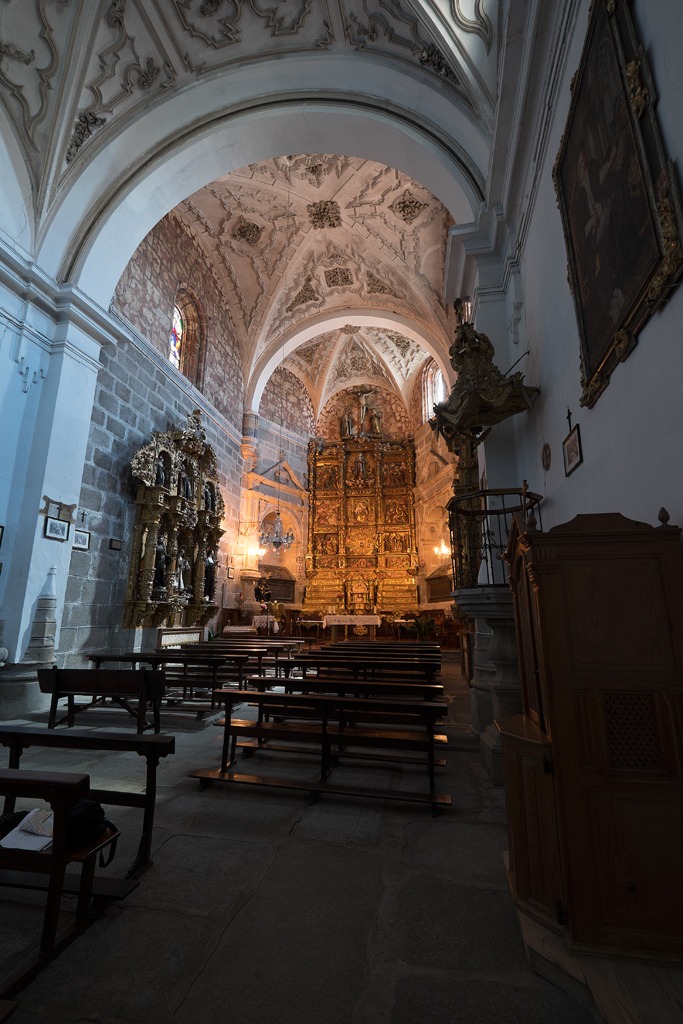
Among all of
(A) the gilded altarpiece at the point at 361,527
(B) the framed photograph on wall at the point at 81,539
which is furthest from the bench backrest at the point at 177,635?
(A) the gilded altarpiece at the point at 361,527

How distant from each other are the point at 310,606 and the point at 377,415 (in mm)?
8113

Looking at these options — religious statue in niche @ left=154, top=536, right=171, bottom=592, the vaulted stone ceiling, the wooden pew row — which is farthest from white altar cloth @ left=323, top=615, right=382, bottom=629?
the vaulted stone ceiling

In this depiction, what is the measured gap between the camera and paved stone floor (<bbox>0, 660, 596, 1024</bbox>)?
153 cm

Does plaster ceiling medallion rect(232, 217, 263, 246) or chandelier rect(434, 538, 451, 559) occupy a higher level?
plaster ceiling medallion rect(232, 217, 263, 246)

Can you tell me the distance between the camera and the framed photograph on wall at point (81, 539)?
740cm

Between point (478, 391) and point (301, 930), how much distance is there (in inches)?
191

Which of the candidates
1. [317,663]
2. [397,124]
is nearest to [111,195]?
[397,124]

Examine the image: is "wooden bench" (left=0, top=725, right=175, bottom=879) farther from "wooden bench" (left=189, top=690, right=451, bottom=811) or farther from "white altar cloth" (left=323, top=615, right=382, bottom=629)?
"white altar cloth" (left=323, top=615, right=382, bottom=629)

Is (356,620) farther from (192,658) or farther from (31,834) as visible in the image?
(31,834)

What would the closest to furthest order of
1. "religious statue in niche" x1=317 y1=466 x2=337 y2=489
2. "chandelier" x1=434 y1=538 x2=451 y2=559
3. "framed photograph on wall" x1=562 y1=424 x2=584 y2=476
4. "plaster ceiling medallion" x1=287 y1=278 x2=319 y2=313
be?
"framed photograph on wall" x1=562 y1=424 x2=584 y2=476
"plaster ceiling medallion" x1=287 y1=278 x2=319 y2=313
"chandelier" x1=434 y1=538 x2=451 y2=559
"religious statue in niche" x1=317 y1=466 x2=337 y2=489

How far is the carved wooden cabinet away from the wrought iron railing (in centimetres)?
271

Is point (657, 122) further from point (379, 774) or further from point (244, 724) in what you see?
point (244, 724)

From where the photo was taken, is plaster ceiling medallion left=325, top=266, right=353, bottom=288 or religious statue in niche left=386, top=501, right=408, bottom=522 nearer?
plaster ceiling medallion left=325, top=266, right=353, bottom=288

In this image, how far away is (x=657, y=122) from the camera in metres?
2.48
